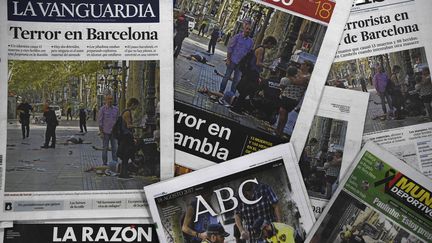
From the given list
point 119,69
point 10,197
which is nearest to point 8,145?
point 10,197

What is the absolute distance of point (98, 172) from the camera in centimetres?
73

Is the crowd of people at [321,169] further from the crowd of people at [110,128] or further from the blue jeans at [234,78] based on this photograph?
the crowd of people at [110,128]

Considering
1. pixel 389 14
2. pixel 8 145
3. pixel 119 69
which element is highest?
pixel 389 14

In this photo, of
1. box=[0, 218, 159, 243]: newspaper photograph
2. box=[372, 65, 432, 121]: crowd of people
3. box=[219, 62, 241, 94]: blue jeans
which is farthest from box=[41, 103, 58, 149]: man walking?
box=[372, 65, 432, 121]: crowd of people

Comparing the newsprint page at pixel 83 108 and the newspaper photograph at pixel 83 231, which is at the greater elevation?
the newsprint page at pixel 83 108

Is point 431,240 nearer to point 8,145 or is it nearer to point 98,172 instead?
point 98,172

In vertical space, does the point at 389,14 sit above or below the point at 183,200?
above

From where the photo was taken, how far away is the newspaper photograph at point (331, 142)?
746mm

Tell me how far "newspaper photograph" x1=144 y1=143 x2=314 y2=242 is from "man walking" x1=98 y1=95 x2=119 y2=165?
0.07m

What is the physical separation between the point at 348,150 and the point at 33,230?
44 centimetres

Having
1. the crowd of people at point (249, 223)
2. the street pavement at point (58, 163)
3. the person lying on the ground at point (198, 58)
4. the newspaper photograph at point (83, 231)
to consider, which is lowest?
the newspaper photograph at point (83, 231)

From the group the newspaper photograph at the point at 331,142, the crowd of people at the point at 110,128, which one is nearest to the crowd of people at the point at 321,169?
the newspaper photograph at the point at 331,142

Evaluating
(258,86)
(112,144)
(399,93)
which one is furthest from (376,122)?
(112,144)

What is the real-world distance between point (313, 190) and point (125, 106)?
284 millimetres
